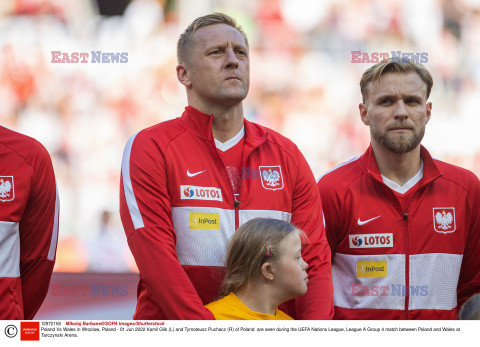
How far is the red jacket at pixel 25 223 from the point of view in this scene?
227 centimetres

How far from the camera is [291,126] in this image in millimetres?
3730

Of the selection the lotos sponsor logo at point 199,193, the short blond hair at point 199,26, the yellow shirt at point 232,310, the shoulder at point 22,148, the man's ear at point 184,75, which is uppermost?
the short blond hair at point 199,26

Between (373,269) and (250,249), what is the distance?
545 millimetres

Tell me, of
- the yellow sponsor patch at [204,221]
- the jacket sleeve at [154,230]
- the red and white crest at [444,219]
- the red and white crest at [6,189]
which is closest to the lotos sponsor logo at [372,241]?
the red and white crest at [444,219]

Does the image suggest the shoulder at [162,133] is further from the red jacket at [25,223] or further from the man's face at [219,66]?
the red jacket at [25,223]

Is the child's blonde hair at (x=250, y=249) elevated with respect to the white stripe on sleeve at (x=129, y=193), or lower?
lower

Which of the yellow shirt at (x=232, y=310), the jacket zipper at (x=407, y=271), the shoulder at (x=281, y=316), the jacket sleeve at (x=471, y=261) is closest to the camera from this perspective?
the yellow shirt at (x=232, y=310)

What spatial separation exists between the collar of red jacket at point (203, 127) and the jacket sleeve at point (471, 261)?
834mm

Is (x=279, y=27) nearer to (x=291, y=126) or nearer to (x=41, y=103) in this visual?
(x=291, y=126)

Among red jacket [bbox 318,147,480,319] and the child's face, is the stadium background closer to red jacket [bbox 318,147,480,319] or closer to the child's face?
red jacket [bbox 318,147,480,319]

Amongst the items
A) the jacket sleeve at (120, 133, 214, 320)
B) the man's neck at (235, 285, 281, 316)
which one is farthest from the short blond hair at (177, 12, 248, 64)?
the man's neck at (235, 285, 281, 316)

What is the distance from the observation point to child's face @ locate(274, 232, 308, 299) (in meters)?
2.20

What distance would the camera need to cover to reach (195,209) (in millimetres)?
2227

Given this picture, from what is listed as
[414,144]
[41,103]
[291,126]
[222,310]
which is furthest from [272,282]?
[41,103]
